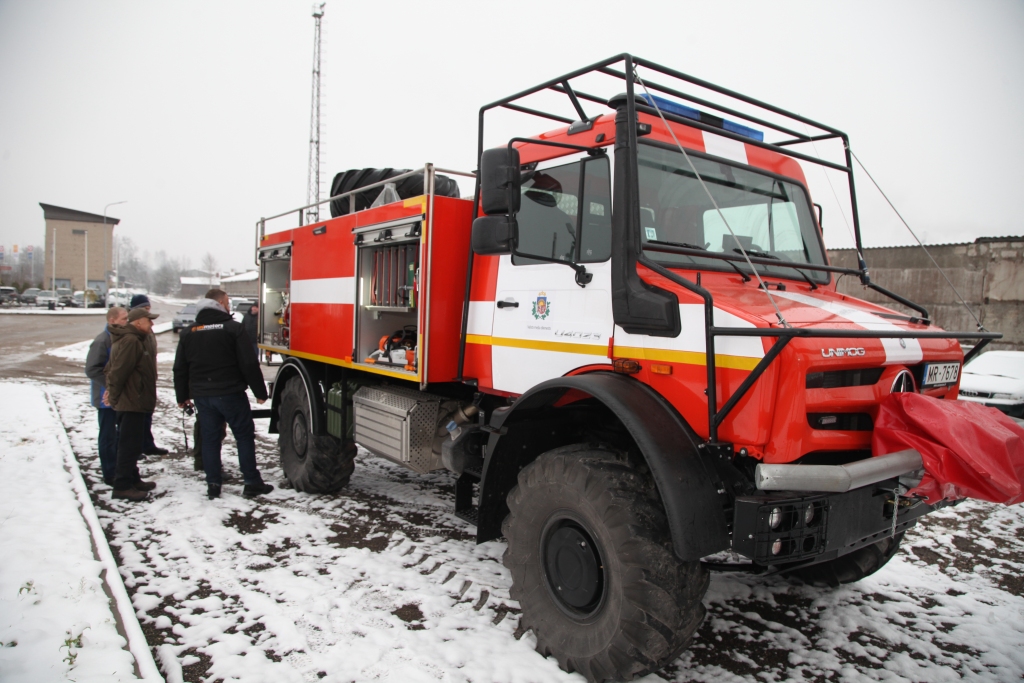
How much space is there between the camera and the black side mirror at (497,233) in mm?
3301

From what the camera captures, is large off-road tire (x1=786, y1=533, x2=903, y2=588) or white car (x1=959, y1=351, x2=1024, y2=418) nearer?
large off-road tire (x1=786, y1=533, x2=903, y2=588)

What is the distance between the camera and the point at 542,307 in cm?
360

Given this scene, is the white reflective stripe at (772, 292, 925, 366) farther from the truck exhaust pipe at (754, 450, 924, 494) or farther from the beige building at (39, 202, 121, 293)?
the beige building at (39, 202, 121, 293)

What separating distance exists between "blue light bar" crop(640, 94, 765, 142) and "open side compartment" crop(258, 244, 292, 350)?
4817 mm

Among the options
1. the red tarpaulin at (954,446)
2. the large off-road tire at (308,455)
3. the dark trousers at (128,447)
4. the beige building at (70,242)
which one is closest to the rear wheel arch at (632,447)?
the red tarpaulin at (954,446)

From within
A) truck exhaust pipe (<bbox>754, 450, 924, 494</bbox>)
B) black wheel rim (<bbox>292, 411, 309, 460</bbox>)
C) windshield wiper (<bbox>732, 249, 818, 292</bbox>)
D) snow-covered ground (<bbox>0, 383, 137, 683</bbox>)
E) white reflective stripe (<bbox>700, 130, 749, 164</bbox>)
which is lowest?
snow-covered ground (<bbox>0, 383, 137, 683</bbox>)

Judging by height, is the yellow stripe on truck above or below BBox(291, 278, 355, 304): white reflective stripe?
below

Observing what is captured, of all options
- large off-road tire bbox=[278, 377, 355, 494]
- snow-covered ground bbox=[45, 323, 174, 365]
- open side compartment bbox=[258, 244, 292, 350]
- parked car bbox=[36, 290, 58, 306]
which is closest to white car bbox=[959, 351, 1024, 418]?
large off-road tire bbox=[278, 377, 355, 494]

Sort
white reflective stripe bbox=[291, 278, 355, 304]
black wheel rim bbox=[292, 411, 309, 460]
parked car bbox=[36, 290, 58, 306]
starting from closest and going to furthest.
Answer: white reflective stripe bbox=[291, 278, 355, 304], black wheel rim bbox=[292, 411, 309, 460], parked car bbox=[36, 290, 58, 306]

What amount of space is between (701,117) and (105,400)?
19.1 feet

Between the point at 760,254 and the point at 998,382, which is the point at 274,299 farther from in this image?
the point at 998,382

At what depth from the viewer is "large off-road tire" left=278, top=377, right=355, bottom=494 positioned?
5891 millimetres

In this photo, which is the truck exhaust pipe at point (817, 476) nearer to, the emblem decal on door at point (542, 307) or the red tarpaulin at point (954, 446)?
the red tarpaulin at point (954, 446)

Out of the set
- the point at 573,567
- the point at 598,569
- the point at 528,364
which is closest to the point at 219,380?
the point at 528,364
